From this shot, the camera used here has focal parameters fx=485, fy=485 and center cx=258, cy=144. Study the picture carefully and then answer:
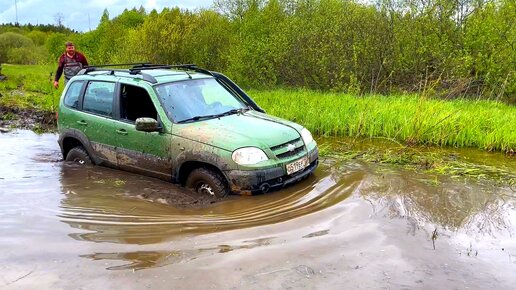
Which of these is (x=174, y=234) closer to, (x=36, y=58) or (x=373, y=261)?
(x=373, y=261)

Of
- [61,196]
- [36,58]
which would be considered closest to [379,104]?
[61,196]

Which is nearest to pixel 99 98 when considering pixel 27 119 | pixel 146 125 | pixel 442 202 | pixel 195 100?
pixel 146 125

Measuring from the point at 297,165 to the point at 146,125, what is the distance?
196cm

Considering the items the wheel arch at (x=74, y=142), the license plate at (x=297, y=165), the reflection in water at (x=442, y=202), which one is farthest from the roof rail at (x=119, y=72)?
the reflection in water at (x=442, y=202)

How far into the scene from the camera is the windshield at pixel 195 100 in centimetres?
629

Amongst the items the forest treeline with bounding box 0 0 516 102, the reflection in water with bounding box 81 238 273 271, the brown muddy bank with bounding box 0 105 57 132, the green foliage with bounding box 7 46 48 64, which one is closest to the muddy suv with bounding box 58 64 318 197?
the reflection in water with bounding box 81 238 273 271

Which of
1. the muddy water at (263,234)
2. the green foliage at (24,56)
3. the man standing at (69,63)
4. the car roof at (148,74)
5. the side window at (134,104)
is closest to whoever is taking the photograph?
the muddy water at (263,234)

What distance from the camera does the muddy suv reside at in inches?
225

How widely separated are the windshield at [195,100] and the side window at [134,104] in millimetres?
225

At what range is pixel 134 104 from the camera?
6684mm

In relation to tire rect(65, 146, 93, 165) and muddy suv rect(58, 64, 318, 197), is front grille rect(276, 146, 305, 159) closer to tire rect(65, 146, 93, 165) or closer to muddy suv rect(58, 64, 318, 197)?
muddy suv rect(58, 64, 318, 197)

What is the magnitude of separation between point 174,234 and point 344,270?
5.87 feet

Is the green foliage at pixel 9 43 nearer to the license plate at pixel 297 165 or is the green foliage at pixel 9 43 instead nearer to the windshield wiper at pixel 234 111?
the windshield wiper at pixel 234 111

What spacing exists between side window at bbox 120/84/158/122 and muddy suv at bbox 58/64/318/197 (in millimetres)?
13
